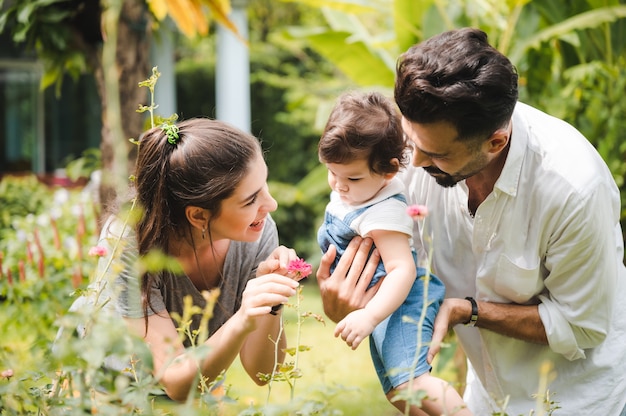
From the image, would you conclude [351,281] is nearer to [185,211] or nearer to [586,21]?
[185,211]

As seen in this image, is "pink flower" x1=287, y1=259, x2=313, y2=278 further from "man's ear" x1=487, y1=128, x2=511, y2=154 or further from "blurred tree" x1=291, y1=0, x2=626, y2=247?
"blurred tree" x1=291, y1=0, x2=626, y2=247

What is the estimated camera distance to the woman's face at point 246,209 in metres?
2.42

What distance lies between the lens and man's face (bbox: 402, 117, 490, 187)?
235cm

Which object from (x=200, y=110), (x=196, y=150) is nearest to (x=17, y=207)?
(x=196, y=150)

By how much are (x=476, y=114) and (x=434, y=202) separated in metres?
0.48

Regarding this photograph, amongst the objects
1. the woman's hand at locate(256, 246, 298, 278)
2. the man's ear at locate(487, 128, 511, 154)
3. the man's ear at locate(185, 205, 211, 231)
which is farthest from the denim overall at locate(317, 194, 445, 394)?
the man's ear at locate(185, 205, 211, 231)

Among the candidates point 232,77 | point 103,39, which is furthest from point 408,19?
point 232,77

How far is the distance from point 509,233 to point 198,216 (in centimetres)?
99

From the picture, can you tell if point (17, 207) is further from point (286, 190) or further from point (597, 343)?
point (597, 343)

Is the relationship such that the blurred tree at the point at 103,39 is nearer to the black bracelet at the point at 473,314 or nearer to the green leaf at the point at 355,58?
the green leaf at the point at 355,58

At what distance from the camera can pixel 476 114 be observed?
2.33 metres

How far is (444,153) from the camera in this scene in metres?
2.35

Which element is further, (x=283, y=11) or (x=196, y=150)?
(x=283, y=11)

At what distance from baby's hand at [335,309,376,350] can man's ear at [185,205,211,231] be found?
54cm
